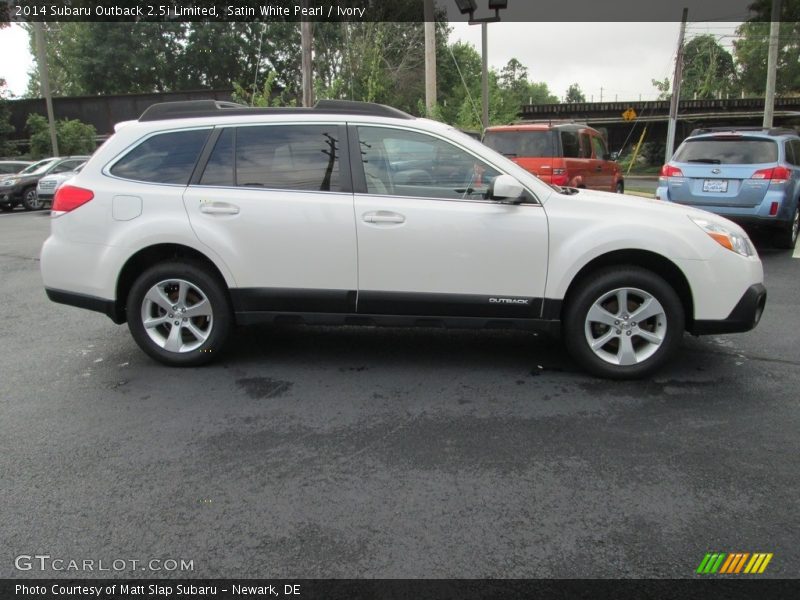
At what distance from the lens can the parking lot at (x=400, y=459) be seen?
2.58 metres

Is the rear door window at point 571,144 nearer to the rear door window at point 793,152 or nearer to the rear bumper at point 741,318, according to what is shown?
the rear door window at point 793,152

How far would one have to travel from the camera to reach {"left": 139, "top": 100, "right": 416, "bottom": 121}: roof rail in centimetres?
466

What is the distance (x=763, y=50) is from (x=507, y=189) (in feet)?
183

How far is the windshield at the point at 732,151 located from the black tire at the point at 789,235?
3.24ft

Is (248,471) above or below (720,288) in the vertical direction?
below

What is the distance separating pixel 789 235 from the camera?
31.4 feet

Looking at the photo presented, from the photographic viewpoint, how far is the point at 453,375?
4.57 meters

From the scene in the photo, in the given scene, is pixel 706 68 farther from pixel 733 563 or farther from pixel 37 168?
pixel 733 563

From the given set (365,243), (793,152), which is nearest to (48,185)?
(365,243)

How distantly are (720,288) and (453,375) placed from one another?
6.29ft

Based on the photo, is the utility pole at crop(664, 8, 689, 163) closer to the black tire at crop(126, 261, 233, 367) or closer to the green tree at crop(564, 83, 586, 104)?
the black tire at crop(126, 261, 233, 367)

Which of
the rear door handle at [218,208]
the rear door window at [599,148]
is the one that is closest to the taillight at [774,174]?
the rear door window at [599,148]

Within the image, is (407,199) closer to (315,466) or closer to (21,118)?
(315,466)

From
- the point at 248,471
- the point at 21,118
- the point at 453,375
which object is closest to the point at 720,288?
the point at 453,375
